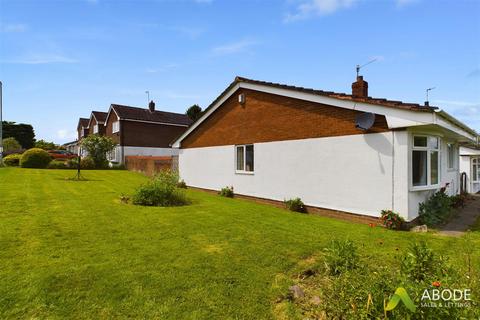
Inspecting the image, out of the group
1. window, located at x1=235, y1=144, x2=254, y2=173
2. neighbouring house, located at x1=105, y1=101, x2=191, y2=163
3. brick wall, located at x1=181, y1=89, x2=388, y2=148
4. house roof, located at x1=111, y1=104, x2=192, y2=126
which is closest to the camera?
brick wall, located at x1=181, y1=89, x2=388, y2=148

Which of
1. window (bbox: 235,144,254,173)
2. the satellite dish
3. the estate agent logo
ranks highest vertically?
the satellite dish

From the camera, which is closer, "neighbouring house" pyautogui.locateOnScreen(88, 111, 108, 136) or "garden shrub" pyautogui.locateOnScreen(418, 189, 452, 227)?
"garden shrub" pyautogui.locateOnScreen(418, 189, 452, 227)

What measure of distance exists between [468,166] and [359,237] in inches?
671

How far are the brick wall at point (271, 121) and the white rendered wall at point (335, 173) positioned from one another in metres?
0.32

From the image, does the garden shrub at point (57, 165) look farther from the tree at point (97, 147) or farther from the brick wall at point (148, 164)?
the brick wall at point (148, 164)

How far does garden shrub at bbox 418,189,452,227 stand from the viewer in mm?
8844

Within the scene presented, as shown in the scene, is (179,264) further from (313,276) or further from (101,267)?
(313,276)

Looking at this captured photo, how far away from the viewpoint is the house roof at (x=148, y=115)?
3466 centimetres

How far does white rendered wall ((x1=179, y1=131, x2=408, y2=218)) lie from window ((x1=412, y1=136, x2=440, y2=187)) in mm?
753

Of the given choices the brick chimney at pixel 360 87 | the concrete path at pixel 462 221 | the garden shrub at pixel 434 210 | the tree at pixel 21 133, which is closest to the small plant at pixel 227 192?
the brick chimney at pixel 360 87

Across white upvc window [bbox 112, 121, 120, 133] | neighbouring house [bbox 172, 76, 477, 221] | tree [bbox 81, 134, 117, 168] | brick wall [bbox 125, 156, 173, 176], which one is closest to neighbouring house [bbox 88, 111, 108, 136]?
white upvc window [bbox 112, 121, 120, 133]

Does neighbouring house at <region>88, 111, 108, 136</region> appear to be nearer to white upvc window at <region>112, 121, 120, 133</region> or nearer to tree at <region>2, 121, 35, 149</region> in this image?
white upvc window at <region>112, 121, 120, 133</region>

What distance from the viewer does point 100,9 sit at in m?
9.43

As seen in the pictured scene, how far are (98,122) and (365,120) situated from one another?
40.0 metres
